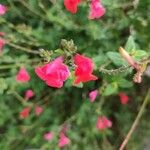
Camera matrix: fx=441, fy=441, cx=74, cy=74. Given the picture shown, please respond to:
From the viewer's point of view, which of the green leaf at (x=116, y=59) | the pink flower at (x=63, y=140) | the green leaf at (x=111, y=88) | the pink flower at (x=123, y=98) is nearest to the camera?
the green leaf at (x=116, y=59)

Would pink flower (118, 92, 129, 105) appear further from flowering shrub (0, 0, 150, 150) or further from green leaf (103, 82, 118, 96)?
green leaf (103, 82, 118, 96)

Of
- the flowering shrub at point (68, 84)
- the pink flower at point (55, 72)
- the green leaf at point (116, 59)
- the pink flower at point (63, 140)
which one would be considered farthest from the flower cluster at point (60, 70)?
the pink flower at point (63, 140)

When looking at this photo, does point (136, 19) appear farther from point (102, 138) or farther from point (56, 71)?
point (56, 71)

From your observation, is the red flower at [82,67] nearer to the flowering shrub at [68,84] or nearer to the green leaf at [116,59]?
the green leaf at [116,59]

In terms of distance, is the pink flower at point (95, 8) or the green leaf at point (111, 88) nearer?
the pink flower at point (95, 8)

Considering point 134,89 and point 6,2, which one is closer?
point 6,2

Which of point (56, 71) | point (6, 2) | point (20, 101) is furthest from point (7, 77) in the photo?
point (56, 71)

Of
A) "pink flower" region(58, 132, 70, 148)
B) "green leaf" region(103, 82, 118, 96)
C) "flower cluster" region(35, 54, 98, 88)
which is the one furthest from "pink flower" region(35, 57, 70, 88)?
"pink flower" region(58, 132, 70, 148)

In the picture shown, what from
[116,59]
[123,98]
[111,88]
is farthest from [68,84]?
[123,98]
